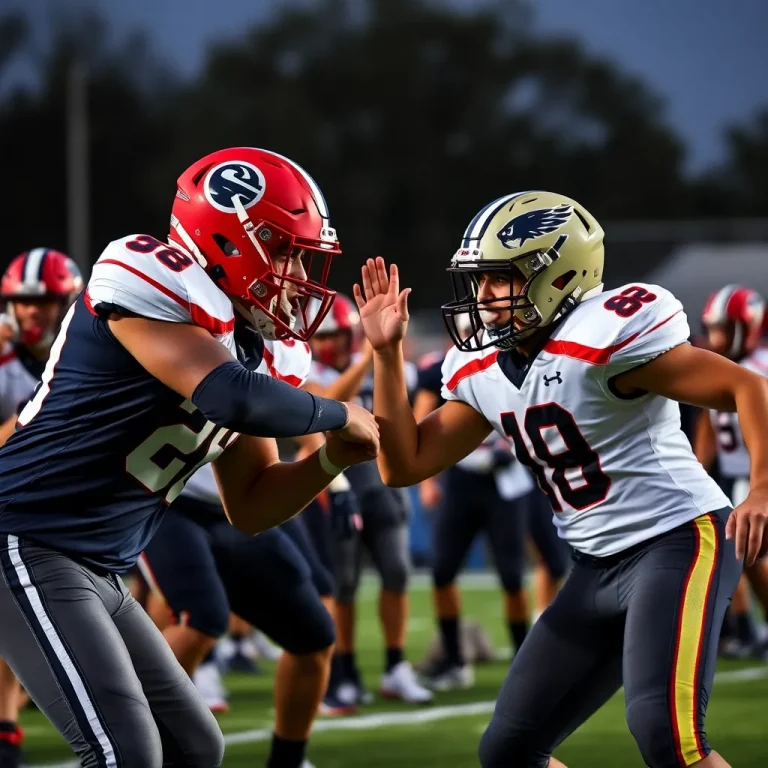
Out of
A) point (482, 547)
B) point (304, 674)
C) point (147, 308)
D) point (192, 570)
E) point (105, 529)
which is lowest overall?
point (482, 547)

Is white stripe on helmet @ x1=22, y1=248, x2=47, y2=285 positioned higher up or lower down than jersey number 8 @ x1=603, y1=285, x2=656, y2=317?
higher up

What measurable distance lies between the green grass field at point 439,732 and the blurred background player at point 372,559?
14cm

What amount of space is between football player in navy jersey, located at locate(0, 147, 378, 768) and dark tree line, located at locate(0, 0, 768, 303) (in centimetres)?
2781

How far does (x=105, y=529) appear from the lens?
9.59 ft

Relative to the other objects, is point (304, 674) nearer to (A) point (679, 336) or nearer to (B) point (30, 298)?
(A) point (679, 336)

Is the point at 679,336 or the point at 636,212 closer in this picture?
the point at 679,336

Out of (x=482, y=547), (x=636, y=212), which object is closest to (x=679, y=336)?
(x=482, y=547)

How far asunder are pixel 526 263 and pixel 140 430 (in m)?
1.05

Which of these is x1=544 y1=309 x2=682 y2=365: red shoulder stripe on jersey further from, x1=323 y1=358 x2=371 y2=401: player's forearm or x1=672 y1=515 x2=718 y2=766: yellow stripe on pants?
x1=323 y1=358 x2=371 y2=401: player's forearm

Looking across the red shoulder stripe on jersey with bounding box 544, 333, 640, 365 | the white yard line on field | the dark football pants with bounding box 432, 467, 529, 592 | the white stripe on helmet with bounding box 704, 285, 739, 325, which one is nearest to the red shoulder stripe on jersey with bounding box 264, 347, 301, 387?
the red shoulder stripe on jersey with bounding box 544, 333, 640, 365

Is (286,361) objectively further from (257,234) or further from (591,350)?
(591,350)

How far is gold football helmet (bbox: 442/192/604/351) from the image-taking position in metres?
3.36

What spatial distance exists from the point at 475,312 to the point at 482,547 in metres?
9.52

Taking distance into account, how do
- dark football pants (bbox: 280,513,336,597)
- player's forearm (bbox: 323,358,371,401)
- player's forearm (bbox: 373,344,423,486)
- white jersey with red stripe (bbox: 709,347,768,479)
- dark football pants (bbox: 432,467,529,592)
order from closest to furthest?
player's forearm (bbox: 373,344,423,486), dark football pants (bbox: 280,513,336,597), player's forearm (bbox: 323,358,371,401), dark football pants (bbox: 432,467,529,592), white jersey with red stripe (bbox: 709,347,768,479)
